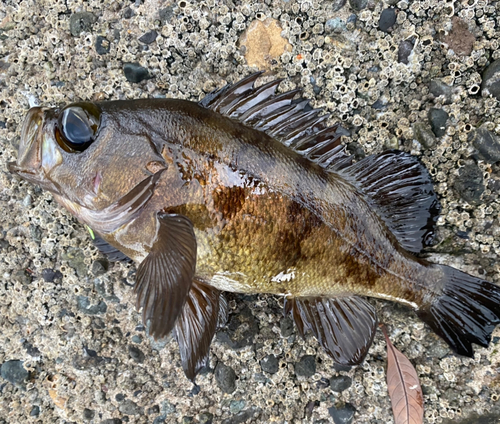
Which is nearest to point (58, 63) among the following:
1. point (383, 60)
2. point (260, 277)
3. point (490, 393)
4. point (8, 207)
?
point (8, 207)

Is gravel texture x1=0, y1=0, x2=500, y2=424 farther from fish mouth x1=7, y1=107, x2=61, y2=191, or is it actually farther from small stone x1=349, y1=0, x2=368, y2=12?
fish mouth x1=7, y1=107, x2=61, y2=191

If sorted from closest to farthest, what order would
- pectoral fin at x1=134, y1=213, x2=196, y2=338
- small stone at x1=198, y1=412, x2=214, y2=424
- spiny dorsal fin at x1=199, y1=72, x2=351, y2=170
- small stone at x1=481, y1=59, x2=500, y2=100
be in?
1. pectoral fin at x1=134, y1=213, x2=196, y2=338
2. spiny dorsal fin at x1=199, y1=72, x2=351, y2=170
3. small stone at x1=481, y1=59, x2=500, y2=100
4. small stone at x1=198, y1=412, x2=214, y2=424

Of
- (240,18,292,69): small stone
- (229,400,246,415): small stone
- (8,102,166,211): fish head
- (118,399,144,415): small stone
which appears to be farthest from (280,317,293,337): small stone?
(240,18,292,69): small stone

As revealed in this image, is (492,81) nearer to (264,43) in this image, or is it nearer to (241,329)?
(264,43)

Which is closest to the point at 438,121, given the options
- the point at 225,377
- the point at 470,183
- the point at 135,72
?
the point at 470,183

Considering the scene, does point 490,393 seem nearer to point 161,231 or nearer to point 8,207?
point 161,231

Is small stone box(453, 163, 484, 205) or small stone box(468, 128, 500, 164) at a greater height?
small stone box(468, 128, 500, 164)

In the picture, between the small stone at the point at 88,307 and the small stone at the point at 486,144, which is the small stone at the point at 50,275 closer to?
the small stone at the point at 88,307
